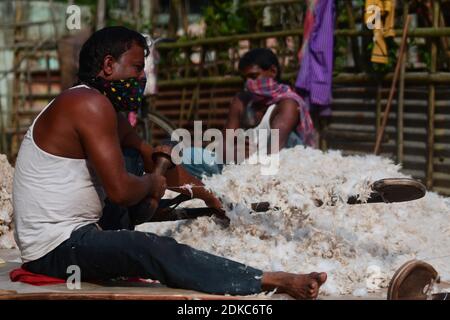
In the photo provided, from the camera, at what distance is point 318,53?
23.6ft

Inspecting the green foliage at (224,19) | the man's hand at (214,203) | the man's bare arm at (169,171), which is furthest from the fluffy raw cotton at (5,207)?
the green foliage at (224,19)

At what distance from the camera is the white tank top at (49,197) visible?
10.6 ft

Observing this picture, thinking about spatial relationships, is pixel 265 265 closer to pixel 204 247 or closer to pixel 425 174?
pixel 204 247

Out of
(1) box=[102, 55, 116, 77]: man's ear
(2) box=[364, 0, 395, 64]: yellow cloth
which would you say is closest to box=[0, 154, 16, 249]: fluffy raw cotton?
(1) box=[102, 55, 116, 77]: man's ear

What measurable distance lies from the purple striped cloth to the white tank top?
2754 mm

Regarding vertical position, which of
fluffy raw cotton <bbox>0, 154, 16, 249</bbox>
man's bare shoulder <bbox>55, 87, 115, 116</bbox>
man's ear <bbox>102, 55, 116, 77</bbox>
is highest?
man's ear <bbox>102, 55, 116, 77</bbox>

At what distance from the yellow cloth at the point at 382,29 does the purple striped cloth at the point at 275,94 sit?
1323 mm

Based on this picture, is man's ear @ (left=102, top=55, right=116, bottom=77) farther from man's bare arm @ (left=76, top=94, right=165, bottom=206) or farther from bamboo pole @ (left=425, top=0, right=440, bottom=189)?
bamboo pole @ (left=425, top=0, right=440, bottom=189)

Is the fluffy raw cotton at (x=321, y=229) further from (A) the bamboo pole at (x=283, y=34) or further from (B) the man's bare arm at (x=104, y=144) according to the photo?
(A) the bamboo pole at (x=283, y=34)

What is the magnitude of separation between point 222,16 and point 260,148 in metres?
3.61

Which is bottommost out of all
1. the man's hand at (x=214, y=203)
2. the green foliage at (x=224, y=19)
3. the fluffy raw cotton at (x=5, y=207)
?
the fluffy raw cotton at (x=5, y=207)

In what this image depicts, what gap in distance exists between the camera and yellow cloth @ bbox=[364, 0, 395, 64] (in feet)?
22.1

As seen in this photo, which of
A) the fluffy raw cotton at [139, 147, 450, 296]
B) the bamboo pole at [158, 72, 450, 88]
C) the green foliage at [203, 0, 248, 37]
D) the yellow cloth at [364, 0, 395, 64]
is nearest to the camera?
the fluffy raw cotton at [139, 147, 450, 296]
